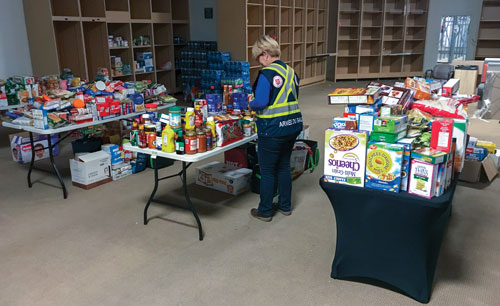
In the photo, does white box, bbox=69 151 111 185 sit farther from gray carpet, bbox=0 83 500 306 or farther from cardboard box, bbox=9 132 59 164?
cardboard box, bbox=9 132 59 164

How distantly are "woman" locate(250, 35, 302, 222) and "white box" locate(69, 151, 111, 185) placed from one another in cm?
201

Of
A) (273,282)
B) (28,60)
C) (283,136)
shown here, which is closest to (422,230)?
(273,282)

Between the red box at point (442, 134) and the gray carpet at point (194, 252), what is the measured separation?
977 millimetres

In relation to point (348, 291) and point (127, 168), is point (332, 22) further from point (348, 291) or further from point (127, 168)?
point (348, 291)

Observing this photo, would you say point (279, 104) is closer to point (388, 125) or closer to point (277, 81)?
point (277, 81)

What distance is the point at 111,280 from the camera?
275cm

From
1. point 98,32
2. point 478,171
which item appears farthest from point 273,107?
point 98,32

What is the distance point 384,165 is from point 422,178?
0.21 m

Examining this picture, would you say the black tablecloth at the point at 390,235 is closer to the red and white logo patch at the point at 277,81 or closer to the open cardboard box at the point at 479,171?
the red and white logo patch at the point at 277,81

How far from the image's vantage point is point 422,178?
2.19 m

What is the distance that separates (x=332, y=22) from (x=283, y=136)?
10.5 meters

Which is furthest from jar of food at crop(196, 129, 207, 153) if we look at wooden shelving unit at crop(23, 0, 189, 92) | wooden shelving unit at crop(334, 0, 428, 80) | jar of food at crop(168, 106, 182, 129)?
wooden shelving unit at crop(334, 0, 428, 80)

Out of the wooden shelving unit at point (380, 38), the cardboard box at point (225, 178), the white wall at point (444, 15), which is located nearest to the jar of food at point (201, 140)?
the cardboard box at point (225, 178)

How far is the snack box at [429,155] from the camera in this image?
2143 mm
